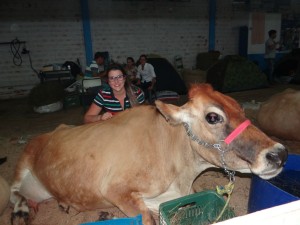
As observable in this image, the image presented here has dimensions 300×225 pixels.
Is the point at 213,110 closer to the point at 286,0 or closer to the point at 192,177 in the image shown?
the point at 192,177

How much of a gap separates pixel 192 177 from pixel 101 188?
34.2 inches

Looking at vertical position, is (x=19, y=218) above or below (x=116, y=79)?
below

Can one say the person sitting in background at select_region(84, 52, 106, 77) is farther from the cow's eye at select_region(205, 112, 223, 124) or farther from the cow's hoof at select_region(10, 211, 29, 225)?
the cow's eye at select_region(205, 112, 223, 124)

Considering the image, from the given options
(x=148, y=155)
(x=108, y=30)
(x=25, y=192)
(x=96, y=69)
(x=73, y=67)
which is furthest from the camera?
(x=108, y=30)

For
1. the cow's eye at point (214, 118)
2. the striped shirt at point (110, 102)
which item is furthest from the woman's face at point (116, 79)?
the cow's eye at point (214, 118)

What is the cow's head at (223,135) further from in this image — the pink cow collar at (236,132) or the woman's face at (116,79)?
the woman's face at (116,79)

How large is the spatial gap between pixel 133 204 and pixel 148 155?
0.44 meters

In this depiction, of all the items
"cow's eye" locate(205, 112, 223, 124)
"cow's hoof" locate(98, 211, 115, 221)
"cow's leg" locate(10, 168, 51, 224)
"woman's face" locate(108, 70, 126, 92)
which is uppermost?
"woman's face" locate(108, 70, 126, 92)

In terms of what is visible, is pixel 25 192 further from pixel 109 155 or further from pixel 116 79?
pixel 116 79

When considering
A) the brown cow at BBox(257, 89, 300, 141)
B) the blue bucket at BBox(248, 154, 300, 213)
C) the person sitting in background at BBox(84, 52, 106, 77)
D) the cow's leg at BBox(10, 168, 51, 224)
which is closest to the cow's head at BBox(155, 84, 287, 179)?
the blue bucket at BBox(248, 154, 300, 213)

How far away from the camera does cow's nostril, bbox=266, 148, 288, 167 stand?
1.91m

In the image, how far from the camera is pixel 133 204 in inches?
94.7

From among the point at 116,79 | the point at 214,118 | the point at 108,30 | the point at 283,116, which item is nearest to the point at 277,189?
the point at 214,118

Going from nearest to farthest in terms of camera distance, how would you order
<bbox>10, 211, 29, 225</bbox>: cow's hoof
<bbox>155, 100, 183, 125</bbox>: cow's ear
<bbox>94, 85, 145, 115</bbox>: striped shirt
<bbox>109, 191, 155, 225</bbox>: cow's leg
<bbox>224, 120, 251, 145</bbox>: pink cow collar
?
<bbox>224, 120, 251, 145</bbox>: pink cow collar, <bbox>155, 100, 183, 125</bbox>: cow's ear, <bbox>109, 191, 155, 225</bbox>: cow's leg, <bbox>10, 211, 29, 225</bbox>: cow's hoof, <bbox>94, 85, 145, 115</bbox>: striped shirt
